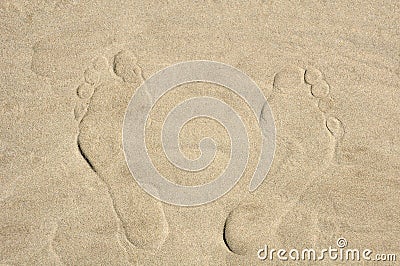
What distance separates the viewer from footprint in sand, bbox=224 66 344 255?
2357 mm

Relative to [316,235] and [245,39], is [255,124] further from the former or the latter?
[316,235]

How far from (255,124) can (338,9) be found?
819mm

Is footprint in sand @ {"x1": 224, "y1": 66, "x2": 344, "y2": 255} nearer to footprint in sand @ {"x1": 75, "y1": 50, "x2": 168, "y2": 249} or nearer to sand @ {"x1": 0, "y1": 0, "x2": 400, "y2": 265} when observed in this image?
sand @ {"x1": 0, "y1": 0, "x2": 400, "y2": 265}

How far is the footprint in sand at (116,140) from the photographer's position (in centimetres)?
234

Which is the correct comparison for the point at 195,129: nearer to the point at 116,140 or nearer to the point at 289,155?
the point at 116,140

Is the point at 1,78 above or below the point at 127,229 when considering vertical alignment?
above

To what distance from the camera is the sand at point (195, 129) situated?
235 cm

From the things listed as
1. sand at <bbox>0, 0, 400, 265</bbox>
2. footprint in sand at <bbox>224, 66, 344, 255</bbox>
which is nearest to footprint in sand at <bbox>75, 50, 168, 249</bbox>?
sand at <bbox>0, 0, 400, 265</bbox>

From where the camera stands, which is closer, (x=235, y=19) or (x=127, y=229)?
(x=127, y=229)

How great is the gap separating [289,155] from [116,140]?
95 cm

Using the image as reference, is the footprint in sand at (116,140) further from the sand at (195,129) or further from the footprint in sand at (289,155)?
the footprint in sand at (289,155)

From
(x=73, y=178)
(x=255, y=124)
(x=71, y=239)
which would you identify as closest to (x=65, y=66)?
(x=73, y=178)

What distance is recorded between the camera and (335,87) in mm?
2447

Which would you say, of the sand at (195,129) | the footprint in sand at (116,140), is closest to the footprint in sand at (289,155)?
the sand at (195,129)
